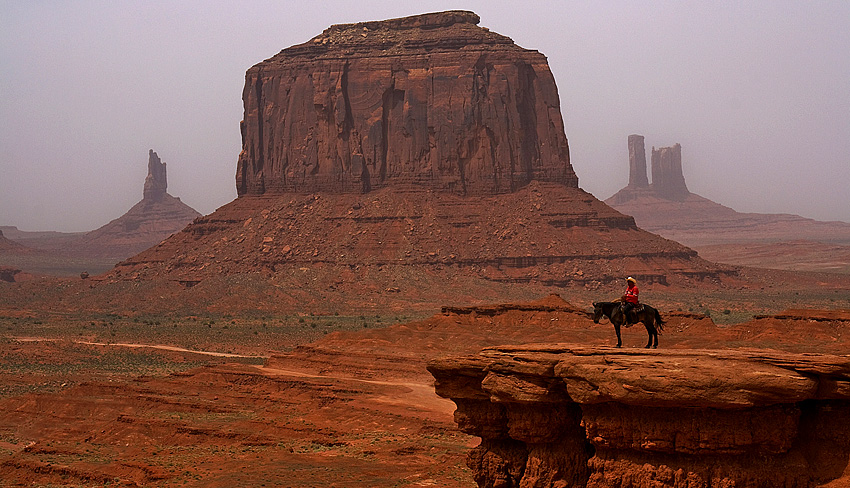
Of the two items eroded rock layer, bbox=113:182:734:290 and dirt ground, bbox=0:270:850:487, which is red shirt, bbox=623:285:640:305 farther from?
eroded rock layer, bbox=113:182:734:290

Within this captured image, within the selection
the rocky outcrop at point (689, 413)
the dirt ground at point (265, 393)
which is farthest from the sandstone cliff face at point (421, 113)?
the rocky outcrop at point (689, 413)

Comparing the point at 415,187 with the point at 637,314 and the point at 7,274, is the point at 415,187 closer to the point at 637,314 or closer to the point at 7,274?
the point at 7,274

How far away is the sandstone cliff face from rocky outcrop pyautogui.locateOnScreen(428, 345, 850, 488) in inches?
3577

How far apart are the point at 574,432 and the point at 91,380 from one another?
32.0 meters

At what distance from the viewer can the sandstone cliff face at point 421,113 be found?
108875mm

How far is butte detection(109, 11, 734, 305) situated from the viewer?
101938 mm

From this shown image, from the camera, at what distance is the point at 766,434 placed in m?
16.5

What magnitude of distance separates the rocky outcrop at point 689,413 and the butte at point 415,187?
79.3 metres

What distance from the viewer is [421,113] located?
110 meters

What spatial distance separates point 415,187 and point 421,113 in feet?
22.6

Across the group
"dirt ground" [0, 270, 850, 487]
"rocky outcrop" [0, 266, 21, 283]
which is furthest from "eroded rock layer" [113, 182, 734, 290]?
"dirt ground" [0, 270, 850, 487]

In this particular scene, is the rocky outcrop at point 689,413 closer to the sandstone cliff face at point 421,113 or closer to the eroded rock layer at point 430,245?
the eroded rock layer at point 430,245

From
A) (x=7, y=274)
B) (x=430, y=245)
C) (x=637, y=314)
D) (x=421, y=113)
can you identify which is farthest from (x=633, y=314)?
(x=7, y=274)

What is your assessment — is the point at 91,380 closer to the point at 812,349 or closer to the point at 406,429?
the point at 406,429
